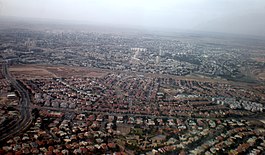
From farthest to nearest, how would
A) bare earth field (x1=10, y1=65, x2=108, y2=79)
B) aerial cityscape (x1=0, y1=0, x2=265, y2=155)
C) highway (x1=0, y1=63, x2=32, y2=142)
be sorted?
1. bare earth field (x1=10, y1=65, x2=108, y2=79)
2. highway (x1=0, y1=63, x2=32, y2=142)
3. aerial cityscape (x1=0, y1=0, x2=265, y2=155)

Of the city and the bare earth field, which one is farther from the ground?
the bare earth field

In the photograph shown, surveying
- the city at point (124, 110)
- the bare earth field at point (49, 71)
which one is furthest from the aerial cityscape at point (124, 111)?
the bare earth field at point (49, 71)

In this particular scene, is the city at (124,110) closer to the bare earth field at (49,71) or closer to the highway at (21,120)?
the highway at (21,120)

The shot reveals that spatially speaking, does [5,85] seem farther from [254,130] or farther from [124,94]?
[254,130]

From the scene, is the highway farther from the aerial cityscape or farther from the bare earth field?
the bare earth field

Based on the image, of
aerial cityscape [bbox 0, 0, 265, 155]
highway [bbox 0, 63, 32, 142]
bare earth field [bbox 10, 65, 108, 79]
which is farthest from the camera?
bare earth field [bbox 10, 65, 108, 79]

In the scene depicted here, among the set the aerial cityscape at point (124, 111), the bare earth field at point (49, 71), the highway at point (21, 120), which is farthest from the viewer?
the bare earth field at point (49, 71)

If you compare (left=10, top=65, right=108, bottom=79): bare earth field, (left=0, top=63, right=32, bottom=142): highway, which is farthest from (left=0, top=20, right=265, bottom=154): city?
(left=10, top=65, right=108, bottom=79): bare earth field

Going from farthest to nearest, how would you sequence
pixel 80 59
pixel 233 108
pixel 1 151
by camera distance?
pixel 80 59
pixel 233 108
pixel 1 151

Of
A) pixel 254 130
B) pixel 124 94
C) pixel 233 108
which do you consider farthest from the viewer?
pixel 124 94

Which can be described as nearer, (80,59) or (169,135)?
(169,135)

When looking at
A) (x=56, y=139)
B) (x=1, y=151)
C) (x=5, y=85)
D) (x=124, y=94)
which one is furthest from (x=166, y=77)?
(x=1, y=151)
